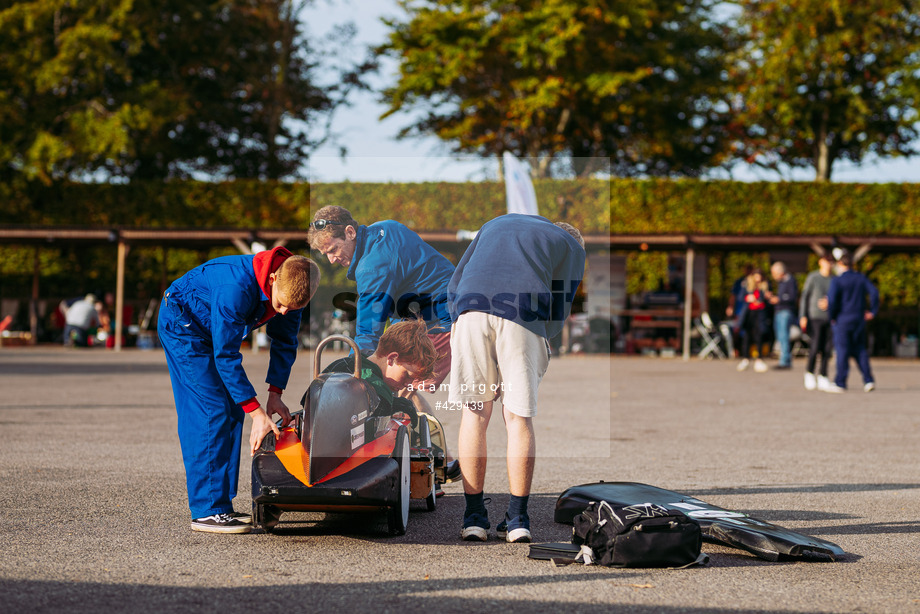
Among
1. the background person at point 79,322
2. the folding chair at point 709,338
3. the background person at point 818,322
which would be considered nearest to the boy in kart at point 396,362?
the background person at point 818,322

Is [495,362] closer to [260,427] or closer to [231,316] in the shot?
[260,427]

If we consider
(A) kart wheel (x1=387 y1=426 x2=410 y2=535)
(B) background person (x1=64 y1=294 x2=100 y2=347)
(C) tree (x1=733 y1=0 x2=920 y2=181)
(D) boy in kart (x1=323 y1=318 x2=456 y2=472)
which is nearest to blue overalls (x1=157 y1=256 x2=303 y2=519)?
(D) boy in kart (x1=323 y1=318 x2=456 y2=472)

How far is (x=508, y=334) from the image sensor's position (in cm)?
465

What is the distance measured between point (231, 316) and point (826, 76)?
115ft

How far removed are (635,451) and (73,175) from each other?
2675 cm

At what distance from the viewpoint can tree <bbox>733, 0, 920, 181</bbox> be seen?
34.4 metres

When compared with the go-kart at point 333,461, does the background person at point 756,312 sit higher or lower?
higher

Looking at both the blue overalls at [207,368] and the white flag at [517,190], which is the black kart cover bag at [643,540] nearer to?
the blue overalls at [207,368]

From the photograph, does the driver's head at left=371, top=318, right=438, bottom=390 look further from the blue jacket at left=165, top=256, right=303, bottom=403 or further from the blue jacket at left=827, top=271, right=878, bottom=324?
the blue jacket at left=827, top=271, right=878, bottom=324

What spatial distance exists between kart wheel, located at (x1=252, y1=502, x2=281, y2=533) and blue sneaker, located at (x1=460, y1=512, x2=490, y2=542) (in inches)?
35.2

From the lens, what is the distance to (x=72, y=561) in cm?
410

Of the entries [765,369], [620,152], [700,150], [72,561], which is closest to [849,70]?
[700,150]

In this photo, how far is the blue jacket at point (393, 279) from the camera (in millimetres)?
5223

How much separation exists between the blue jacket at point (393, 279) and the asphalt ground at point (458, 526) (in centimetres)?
85
